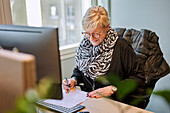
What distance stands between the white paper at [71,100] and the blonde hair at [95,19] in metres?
0.50

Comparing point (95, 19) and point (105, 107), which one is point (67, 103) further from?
point (95, 19)

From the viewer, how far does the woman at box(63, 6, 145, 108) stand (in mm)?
1468

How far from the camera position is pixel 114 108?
1144 mm

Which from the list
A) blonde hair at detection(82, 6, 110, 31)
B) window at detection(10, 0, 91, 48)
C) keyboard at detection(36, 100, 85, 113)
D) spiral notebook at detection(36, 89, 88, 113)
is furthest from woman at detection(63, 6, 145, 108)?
window at detection(10, 0, 91, 48)

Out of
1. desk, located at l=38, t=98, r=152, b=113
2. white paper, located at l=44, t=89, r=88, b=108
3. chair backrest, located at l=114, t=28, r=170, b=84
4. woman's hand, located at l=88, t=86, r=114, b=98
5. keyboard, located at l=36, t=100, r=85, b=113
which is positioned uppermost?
chair backrest, located at l=114, t=28, r=170, b=84

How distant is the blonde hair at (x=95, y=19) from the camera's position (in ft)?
4.74

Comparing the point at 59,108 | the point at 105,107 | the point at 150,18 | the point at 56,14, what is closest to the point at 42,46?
the point at 59,108

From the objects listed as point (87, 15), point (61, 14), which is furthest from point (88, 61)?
Result: point (61, 14)

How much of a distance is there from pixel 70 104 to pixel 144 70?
0.74 meters

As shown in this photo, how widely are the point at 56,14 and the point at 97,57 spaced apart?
0.97 m

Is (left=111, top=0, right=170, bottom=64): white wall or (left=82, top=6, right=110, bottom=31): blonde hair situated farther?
(left=111, top=0, right=170, bottom=64): white wall

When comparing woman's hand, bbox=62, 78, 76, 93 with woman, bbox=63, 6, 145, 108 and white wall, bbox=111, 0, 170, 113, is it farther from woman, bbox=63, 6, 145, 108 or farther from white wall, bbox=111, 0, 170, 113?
white wall, bbox=111, 0, 170, 113

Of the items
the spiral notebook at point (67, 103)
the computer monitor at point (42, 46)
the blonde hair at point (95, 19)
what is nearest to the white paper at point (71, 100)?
the spiral notebook at point (67, 103)

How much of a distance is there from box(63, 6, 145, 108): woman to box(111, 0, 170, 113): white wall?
0.71m
